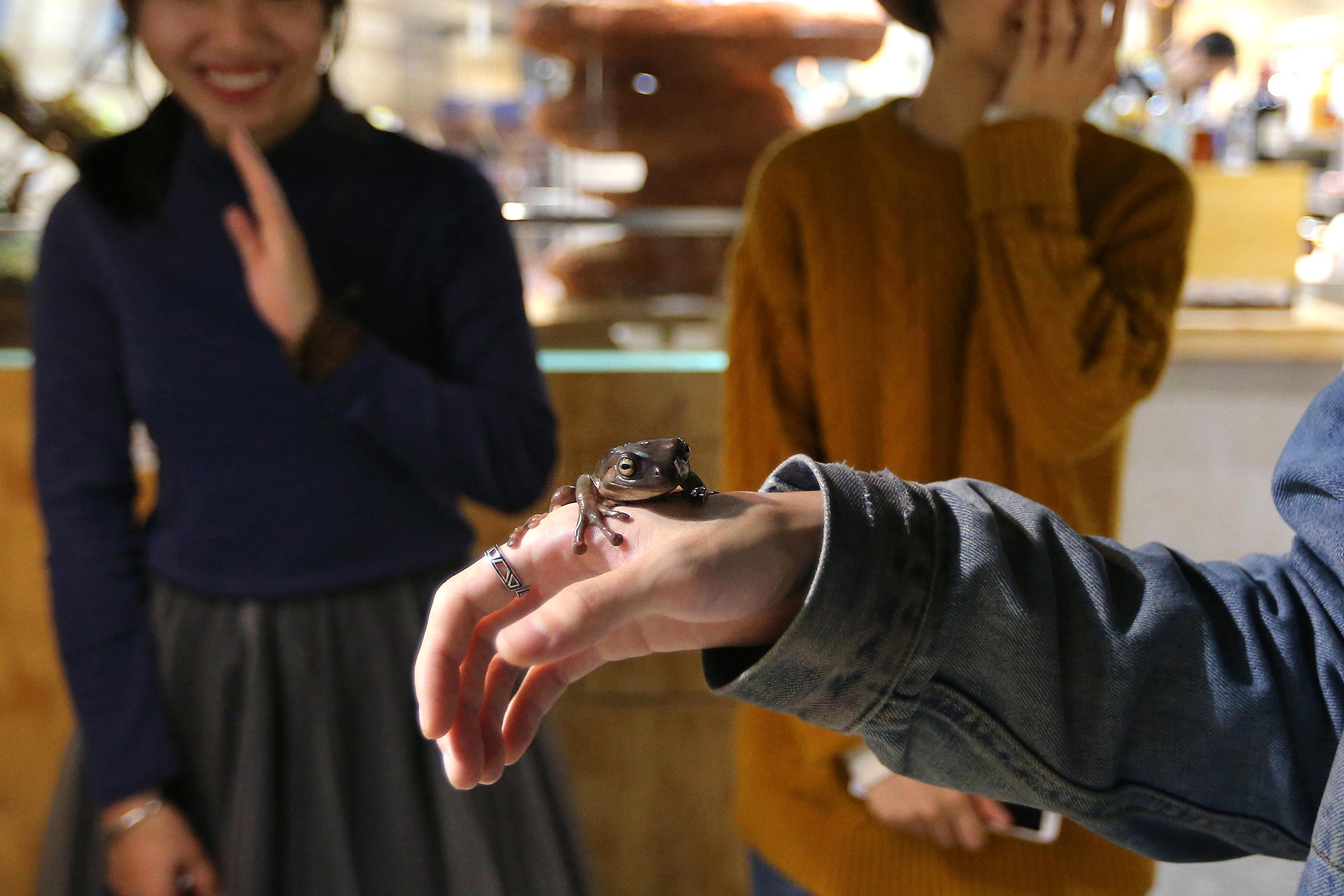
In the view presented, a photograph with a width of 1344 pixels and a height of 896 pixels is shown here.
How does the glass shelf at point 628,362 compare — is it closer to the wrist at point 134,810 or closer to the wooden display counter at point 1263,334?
the wooden display counter at point 1263,334

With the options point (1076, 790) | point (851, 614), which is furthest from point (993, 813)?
point (851, 614)

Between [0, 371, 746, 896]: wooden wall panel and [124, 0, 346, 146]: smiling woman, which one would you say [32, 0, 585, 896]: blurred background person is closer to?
[124, 0, 346, 146]: smiling woman

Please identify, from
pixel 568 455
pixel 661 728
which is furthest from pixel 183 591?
pixel 661 728

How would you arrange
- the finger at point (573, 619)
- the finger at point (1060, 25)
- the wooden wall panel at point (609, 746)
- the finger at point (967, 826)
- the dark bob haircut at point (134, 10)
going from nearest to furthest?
the finger at point (573, 619) < the finger at point (1060, 25) < the finger at point (967, 826) < the dark bob haircut at point (134, 10) < the wooden wall panel at point (609, 746)

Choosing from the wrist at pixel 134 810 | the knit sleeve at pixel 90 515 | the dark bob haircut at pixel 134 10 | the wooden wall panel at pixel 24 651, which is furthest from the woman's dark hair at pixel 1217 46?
the wooden wall panel at pixel 24 651

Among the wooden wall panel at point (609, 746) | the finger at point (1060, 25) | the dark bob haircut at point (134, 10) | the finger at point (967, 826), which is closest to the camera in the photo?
the finger at point (1060, 25)

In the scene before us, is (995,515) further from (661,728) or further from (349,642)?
(661,728)
